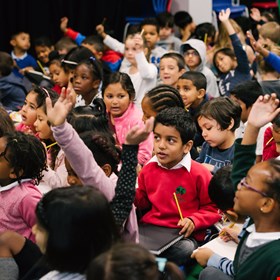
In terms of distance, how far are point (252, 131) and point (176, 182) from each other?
2.05ft

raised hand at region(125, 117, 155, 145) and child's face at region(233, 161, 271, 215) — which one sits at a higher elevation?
raised hand at region(125, 117, 155, 145)

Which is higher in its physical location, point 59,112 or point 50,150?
point 59,112

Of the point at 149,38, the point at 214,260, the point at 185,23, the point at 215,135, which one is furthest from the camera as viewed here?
the point at 185,23

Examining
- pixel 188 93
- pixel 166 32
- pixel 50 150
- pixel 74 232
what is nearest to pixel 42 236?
pixel 74 232

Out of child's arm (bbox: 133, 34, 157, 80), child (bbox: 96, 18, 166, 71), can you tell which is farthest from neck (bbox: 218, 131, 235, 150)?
child (bbox: 96, 18, 166, 71)

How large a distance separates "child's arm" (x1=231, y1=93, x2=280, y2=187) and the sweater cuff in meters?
0.29

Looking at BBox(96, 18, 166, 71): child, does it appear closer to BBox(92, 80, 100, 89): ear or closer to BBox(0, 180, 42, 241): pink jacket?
BBox(92, 80, 100, 89): ear

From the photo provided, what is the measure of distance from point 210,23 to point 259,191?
4331 mm

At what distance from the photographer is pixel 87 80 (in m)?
3.80

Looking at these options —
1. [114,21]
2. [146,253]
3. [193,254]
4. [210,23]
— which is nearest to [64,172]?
[193,254]

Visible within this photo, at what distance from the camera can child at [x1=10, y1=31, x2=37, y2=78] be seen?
Answer: 5828 millimetres

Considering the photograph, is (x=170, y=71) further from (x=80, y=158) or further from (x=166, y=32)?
(x=80, y=158)

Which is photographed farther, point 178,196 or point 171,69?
point 171,69

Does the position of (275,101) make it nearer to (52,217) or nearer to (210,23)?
(52,217)
